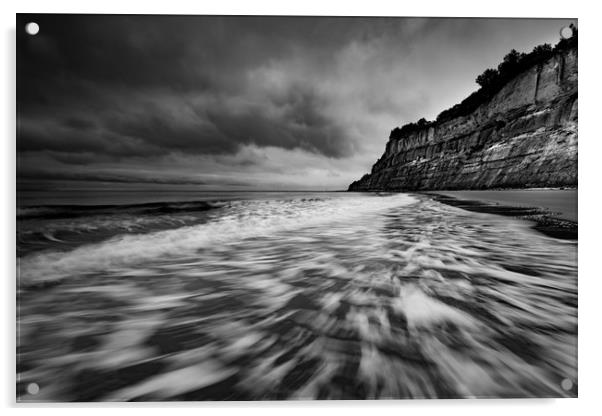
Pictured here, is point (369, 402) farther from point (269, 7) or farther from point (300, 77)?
point (269, 7)

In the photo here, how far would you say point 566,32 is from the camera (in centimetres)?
159

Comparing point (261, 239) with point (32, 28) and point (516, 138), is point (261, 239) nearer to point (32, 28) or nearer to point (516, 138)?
point (32, 28)

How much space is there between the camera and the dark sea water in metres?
0.87

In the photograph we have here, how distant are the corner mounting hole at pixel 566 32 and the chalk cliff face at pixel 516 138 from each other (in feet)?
0.48

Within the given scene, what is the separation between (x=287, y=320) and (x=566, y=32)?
2521 millimetres

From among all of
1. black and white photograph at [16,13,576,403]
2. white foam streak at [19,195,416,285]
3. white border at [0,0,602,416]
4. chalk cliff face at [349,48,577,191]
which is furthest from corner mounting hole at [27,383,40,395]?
chalk cliff face at [349,48,577,191]

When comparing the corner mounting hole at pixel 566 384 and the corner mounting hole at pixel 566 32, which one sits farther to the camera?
the corner mounting hole at pixel 566 32

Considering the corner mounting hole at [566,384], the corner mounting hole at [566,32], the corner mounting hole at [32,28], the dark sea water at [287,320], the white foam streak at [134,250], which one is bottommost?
the corner mounting hole at [566,384]

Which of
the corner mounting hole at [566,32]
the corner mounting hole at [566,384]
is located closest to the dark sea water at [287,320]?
the corner mounting hole at [566,384]

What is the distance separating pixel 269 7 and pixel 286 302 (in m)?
1.87

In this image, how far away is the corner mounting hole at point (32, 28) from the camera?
4.89ft

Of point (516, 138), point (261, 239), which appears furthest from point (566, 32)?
point (516, 138)

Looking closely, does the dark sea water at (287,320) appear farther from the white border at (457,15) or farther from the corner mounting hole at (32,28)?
the corner mounting hole at (32,28)

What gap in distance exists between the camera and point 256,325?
1.07m
